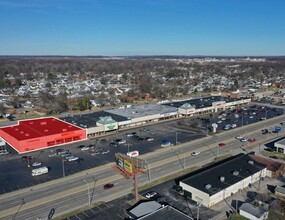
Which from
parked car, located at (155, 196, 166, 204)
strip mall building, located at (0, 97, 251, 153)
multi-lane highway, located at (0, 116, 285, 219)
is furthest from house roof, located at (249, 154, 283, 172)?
strip mall building, located at (0, 97, 251, 153)

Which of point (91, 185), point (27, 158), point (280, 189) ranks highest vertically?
point (280, 189)

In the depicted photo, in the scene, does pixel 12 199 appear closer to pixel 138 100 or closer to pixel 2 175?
pixel 2 175

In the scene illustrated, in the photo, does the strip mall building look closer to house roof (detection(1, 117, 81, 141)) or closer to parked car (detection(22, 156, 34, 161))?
house roof (detection(1, 117, 81, 141))

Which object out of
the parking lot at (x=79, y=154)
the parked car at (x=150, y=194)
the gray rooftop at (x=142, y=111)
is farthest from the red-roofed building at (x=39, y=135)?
the parked car at (x=150, y=194)

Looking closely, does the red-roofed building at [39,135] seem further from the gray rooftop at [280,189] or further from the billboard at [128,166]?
the gray rooftop at [280,189]

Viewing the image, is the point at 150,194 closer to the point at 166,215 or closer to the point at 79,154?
the point at 166,215

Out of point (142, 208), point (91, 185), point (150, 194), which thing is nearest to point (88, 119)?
point (91, 185)
